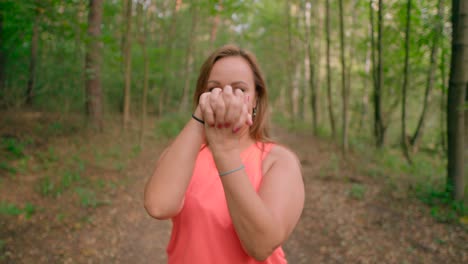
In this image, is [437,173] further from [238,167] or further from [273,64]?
[273,64]

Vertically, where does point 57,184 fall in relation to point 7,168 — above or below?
below

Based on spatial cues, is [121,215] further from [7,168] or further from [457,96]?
[457,96]

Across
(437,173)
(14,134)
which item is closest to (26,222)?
(14,134)

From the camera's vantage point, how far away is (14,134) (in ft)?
23.1

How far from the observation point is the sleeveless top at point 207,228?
125 cm

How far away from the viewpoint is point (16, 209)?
14.8 feet

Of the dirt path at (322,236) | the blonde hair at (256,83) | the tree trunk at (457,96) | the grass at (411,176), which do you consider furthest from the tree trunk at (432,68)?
the blonde hair at (256,83)

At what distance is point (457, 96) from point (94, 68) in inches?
314

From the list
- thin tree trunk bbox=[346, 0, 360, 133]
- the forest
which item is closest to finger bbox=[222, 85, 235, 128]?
the forest

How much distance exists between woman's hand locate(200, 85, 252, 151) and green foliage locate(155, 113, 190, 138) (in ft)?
33.8

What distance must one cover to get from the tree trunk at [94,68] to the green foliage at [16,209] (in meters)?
3.46

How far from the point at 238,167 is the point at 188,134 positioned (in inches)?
9.5

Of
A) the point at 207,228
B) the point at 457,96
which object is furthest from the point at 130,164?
the point at 457,96

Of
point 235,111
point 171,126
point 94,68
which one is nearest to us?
point 235,111
